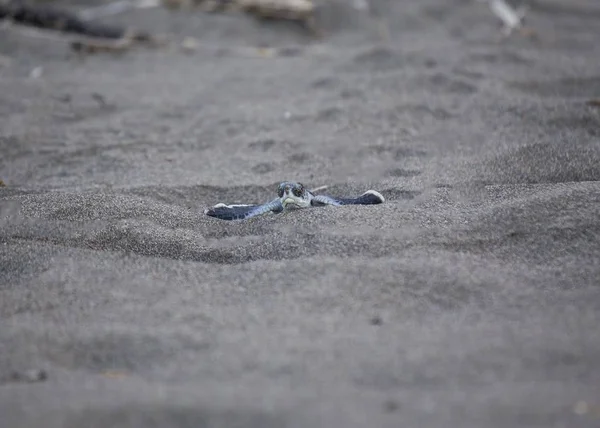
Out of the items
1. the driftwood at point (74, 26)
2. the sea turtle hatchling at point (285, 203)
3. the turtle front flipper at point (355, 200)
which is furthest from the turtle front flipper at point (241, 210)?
the driftwood at point (74, 26)

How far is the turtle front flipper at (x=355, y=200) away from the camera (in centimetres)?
280

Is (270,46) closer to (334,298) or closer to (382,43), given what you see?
(382,43)

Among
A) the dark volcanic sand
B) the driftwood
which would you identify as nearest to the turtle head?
the dark volcanic sand

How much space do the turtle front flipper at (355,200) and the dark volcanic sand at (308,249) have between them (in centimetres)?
A: 6

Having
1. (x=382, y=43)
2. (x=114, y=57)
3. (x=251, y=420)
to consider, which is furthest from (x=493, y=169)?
(x=114, y=57)

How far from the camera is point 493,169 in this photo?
3.07m

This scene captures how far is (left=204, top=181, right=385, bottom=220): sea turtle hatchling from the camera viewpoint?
2701 mm

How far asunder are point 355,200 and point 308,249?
0.48m

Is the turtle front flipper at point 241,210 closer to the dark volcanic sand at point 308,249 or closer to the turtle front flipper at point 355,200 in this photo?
the dark volcanic sand at point 308,249

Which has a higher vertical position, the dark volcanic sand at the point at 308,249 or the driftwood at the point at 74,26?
the driftwood at the point at 74,26

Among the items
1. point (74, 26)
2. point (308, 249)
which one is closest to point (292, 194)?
point (308, 249)

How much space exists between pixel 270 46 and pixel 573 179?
3201 mm

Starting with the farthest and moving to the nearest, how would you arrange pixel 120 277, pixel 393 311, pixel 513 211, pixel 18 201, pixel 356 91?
pixel 356 91 → pixel 18 201 → pixel 513 211 → pixel 120 277 → pixel 393 311

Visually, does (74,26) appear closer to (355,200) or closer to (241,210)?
(241,210)
